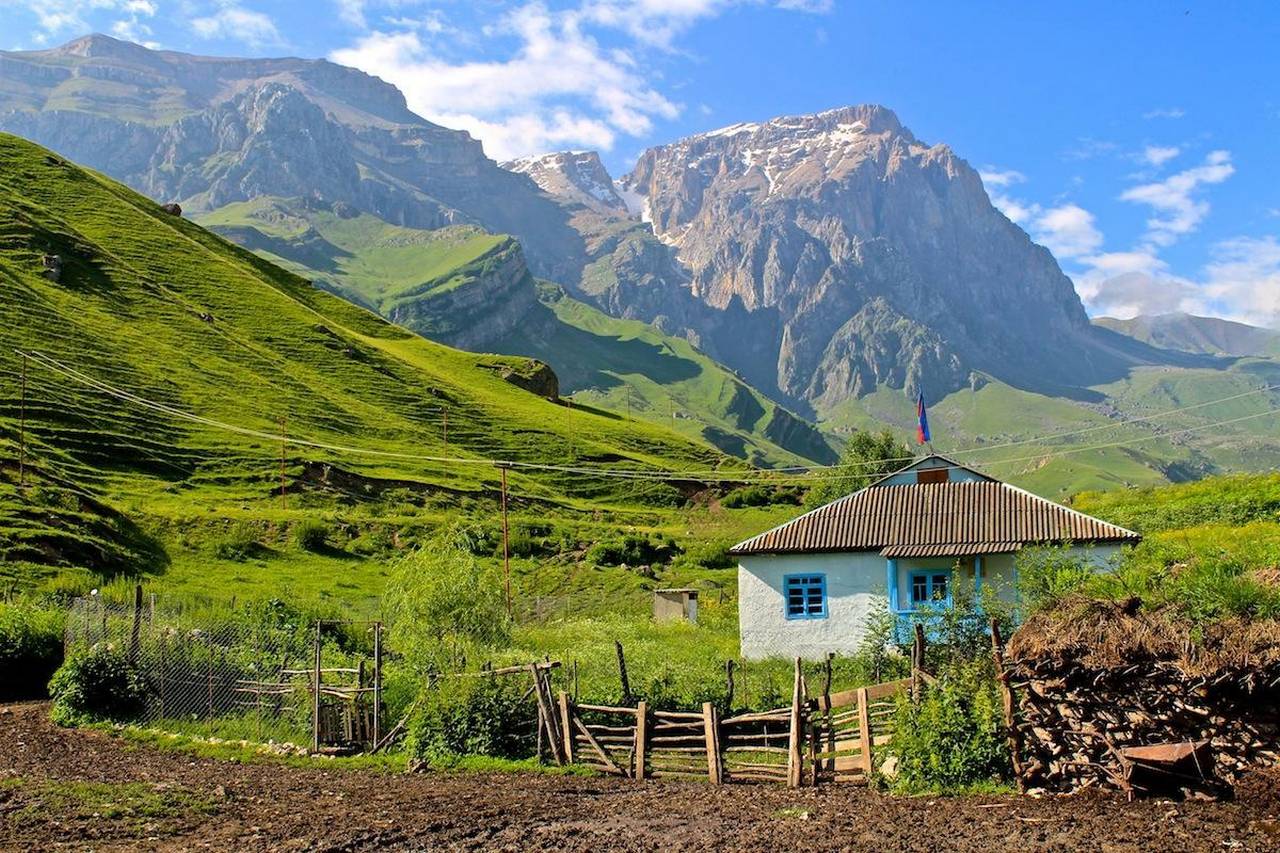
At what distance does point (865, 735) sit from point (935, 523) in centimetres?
2458

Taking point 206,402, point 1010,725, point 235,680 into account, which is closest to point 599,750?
point 1010,725

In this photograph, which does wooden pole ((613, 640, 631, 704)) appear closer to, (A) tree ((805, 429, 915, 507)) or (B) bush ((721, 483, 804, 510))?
(A) tree ((805, 429, 915, 507))

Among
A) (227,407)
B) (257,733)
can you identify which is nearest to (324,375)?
(227,407)

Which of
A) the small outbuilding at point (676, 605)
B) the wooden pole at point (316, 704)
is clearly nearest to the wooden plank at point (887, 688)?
the wooden pole at point (316, 704)

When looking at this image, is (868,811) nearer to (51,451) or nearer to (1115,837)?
(1115,837)

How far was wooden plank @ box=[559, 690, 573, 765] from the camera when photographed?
22.2 meters

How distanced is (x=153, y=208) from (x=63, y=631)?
15265 cm

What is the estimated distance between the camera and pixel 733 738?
21219mm

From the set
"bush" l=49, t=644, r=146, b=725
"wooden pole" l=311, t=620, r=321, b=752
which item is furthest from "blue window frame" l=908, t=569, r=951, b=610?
"bush" l=49, t=644, r=146, b=725

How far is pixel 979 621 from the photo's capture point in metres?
24.5

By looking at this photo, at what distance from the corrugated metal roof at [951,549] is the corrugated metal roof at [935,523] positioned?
107 millimetres

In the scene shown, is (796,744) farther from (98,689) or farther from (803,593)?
(803,593)

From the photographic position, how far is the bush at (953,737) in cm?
1764

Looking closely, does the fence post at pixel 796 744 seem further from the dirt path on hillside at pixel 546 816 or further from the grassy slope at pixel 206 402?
the grassy slope at pixel 206 402
